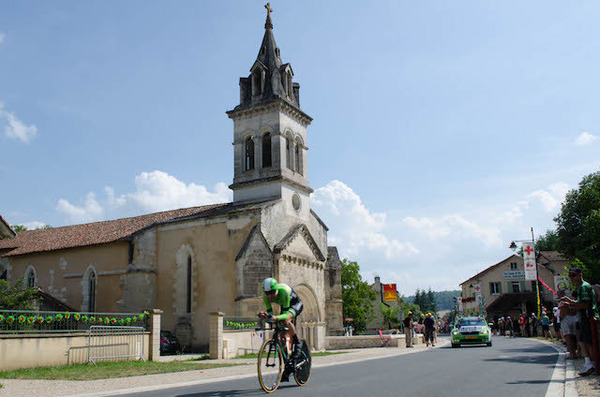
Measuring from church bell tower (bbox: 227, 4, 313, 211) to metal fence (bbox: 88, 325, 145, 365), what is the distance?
14.6 metres

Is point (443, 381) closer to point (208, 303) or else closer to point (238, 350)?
point (238, 350)

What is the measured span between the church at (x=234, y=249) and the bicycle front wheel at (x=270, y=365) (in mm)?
18074

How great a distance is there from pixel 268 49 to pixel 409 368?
85.5ft

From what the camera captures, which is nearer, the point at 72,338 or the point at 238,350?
the point at 72,338

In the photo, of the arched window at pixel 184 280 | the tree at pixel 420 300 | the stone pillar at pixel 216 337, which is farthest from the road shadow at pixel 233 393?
the tree at pixel 420 300

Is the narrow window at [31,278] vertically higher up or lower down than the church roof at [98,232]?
lower down

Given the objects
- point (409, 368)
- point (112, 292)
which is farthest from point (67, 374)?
point (112, 292)

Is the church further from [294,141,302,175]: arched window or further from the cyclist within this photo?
the cyclist

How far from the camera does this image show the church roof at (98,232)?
31.2m

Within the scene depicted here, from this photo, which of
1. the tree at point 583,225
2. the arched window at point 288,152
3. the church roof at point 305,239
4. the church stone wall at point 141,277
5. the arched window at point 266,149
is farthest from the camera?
the tree at point 583,225

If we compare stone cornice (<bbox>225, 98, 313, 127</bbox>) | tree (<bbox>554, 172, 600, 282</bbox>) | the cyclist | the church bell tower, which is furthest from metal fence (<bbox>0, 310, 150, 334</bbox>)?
tree (<bbox>554, 172, 600, 282</bbox>)

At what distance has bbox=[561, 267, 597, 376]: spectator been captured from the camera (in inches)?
356

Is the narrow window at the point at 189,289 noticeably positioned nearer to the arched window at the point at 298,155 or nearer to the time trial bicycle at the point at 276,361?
the arched window at the point at 298,155

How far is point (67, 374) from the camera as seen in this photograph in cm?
1303
